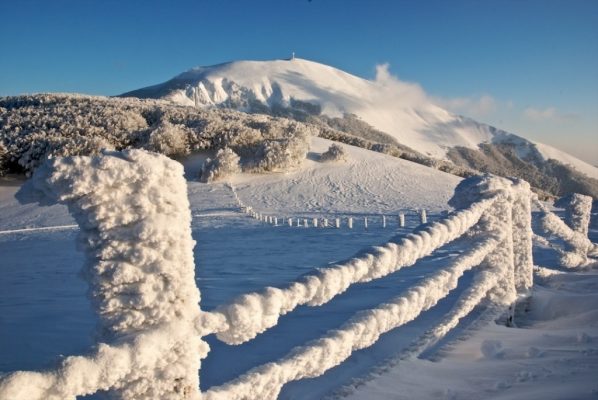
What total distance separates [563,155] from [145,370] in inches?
2736

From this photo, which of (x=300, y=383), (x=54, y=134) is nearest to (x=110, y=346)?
(x=300, y=383)

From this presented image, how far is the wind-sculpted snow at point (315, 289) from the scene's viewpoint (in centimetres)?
174

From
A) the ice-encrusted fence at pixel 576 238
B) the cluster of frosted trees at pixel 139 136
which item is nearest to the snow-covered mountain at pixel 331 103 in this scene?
the cluster of frosted trees at pixel 139 136

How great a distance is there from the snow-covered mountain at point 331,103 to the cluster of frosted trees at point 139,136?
35958 millimetres

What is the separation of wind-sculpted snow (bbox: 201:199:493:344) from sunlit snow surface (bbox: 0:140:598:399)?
0.60ft

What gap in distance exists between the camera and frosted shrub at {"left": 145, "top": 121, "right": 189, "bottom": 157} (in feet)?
65.7

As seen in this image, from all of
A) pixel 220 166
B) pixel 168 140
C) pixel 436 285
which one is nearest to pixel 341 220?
pixel 220 166

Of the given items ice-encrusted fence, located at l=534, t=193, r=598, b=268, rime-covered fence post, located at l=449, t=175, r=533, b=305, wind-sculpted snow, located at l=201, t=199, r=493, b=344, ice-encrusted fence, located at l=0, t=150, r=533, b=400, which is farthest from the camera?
ice-encrusted fence, located at l=534, t=193, r=598, b=268

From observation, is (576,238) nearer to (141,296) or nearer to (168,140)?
→ (141,296)

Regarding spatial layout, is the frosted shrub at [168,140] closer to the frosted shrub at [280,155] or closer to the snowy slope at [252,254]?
the snowy slope at [252,254]

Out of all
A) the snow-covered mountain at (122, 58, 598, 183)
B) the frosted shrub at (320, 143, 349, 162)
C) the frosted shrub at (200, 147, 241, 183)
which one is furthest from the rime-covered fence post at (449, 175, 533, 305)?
the snow-covered mountain at (122, 58, 598, 183)

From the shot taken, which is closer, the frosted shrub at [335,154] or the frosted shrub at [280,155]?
the frosted shrub at [280,155]

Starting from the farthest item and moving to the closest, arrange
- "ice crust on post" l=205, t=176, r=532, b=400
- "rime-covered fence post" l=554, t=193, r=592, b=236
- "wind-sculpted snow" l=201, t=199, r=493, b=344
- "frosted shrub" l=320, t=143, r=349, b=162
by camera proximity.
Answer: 1. "frosted shrub" l=320, t=143, r=349, b=162
2. "rime-covered fence post" l=554, t=193, r=592, b=236
3. "ice crust on post" l=205, t=176, r=532, b=400
4. "wind-sculpted snow" l=201, t=199, r=493, b=344

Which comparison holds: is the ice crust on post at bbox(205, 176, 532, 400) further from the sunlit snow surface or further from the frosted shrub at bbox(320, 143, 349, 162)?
the frosted shrub at bbox(320, 143, 349, 162)
